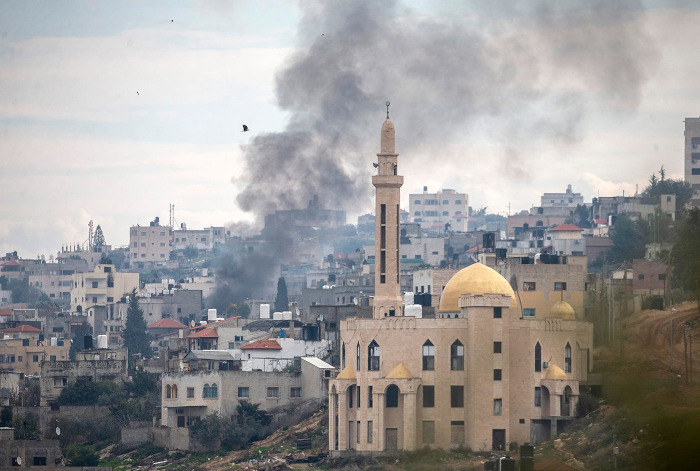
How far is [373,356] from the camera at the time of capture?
4119 inches

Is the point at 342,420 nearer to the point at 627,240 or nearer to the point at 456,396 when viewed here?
the point at 456,396

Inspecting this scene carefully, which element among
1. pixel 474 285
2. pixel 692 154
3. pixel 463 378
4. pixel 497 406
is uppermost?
pixel 692 154

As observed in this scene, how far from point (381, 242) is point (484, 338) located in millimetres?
13994

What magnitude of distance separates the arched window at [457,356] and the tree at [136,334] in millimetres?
70200

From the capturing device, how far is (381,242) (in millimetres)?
113500

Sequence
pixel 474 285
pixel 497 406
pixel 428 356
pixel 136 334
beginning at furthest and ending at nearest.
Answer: pixel 136 334
pixel 474 285
pixel 428 356
pixel 497 406

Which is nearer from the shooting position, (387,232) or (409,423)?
(409,423)

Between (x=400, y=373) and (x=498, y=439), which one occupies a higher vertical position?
(x=400, y=373)

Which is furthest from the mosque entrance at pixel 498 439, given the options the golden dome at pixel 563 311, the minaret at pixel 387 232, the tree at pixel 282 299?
the tree at pixel 282 299

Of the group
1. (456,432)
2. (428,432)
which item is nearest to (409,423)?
(428,432)

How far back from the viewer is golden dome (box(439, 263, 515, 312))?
345 ft

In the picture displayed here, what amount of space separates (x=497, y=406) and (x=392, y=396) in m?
6.09

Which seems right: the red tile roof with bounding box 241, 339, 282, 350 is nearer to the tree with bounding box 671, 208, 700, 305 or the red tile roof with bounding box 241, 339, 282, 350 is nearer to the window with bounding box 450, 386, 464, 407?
the window with bounding box 450, 386, 464, 407

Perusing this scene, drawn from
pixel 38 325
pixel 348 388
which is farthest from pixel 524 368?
pixel 38 325
